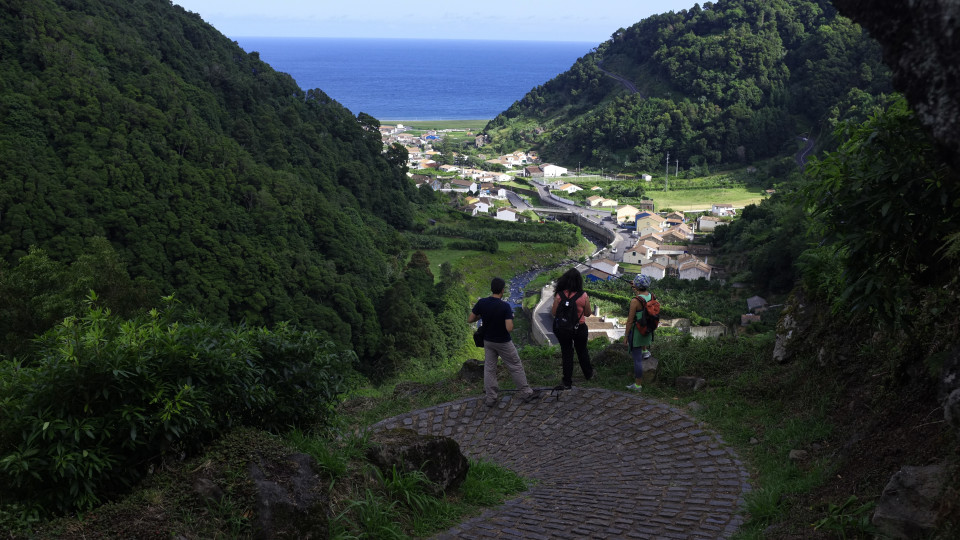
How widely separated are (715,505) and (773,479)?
1.99ft

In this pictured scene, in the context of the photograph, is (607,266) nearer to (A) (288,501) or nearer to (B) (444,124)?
(A) (288,501)

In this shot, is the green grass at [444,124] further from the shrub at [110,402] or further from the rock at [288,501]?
the rock at [288,501]

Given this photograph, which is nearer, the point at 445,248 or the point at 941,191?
the point at 941,191

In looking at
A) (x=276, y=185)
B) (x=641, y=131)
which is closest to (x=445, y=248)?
(x=276, y=185)

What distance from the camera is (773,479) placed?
5.59 meters

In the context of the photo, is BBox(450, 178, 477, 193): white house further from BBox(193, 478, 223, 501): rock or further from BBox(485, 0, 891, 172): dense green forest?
BBox(193, 478, 223, 501): rock

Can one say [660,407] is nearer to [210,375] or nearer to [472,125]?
[210,375]

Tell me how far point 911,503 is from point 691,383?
4.26 metres

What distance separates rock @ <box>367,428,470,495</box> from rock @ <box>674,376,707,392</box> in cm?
352

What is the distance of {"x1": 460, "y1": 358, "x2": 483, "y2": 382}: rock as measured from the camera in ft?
30.4

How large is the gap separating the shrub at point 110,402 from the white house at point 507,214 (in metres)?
61.8

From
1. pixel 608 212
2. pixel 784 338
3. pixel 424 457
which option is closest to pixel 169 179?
A: pixel 784 338

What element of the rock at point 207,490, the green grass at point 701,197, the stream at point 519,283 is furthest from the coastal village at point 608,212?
the rock at point 207,490

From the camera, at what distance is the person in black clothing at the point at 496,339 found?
7.51 m
